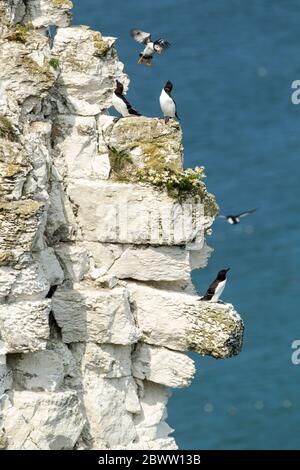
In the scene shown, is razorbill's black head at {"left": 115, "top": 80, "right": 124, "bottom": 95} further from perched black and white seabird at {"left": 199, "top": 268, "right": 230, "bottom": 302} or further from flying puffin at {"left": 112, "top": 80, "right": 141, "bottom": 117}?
perched black and white seabird at {"left": 199, "top": 268, "right": 230, "bottom": 302}

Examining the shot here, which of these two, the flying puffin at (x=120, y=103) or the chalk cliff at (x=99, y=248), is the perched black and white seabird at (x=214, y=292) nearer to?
the chalk cliff at (x=99, y=248)

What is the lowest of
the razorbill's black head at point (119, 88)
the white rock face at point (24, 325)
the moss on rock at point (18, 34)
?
the white rock face at point (24, 325)

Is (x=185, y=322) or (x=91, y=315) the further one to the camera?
(x=185, y=322)

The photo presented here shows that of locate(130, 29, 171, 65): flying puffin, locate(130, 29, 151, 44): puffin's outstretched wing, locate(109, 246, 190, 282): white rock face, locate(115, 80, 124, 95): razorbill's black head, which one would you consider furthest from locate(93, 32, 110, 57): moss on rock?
locate(130, 29, 151, 44): puffin's outstretched wing

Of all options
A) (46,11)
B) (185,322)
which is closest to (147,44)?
(46,11)

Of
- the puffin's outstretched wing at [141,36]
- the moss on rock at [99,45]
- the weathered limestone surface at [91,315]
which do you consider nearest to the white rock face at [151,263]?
the weathered limestone surface at [91,315]

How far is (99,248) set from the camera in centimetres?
2827

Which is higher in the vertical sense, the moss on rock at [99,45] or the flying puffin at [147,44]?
the flying puffin at [147,44]

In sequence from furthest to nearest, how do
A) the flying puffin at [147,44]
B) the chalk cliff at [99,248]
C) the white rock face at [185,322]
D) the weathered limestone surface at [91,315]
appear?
1. the flying puffin at [147,44]
2. the white rock face at [185,322]
3. the weathered limestone surface at [91,315]
4. the chalk cliff at [99,248]

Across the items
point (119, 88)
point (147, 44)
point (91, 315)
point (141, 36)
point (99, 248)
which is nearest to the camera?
point (91, 315)

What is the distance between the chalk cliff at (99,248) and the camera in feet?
88.5

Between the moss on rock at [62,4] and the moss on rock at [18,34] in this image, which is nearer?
the moss on rock at [18,34]

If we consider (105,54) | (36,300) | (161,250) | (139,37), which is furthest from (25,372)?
(139,37)

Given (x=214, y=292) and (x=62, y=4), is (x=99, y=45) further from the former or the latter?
(x=214, y=292)
